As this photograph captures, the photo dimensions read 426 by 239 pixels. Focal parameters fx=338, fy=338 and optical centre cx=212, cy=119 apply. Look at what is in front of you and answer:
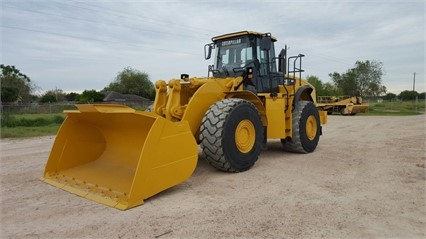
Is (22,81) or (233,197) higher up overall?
(22,81)

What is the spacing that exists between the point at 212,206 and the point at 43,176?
Answer: 3015 millimetres

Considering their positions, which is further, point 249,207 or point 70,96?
point 70,96

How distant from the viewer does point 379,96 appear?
182 ft

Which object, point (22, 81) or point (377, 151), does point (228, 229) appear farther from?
point (22, 81)

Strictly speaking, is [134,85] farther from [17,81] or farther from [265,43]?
[265,43]

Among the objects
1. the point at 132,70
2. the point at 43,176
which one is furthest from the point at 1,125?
the point at 132,70

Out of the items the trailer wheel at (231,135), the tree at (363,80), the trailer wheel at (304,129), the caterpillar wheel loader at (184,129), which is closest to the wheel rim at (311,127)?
the trailer wheel at (304,129)

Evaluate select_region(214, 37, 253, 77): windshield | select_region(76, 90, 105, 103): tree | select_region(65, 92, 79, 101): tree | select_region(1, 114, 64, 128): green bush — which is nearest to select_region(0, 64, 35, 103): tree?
select_region(76, 90, 105, 103): tree

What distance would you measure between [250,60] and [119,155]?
3.39 m

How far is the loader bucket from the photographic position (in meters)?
4.27

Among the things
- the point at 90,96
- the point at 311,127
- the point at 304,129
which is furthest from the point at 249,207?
the point at 90,96

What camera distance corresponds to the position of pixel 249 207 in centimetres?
416

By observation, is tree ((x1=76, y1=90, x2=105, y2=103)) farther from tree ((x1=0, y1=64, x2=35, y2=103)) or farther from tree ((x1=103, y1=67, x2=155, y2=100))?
tree ((x1=103, y1=67, x2=155, y2=100))

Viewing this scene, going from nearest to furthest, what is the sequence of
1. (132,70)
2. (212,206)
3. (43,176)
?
(212,206)
(43,176)
(132,70)
